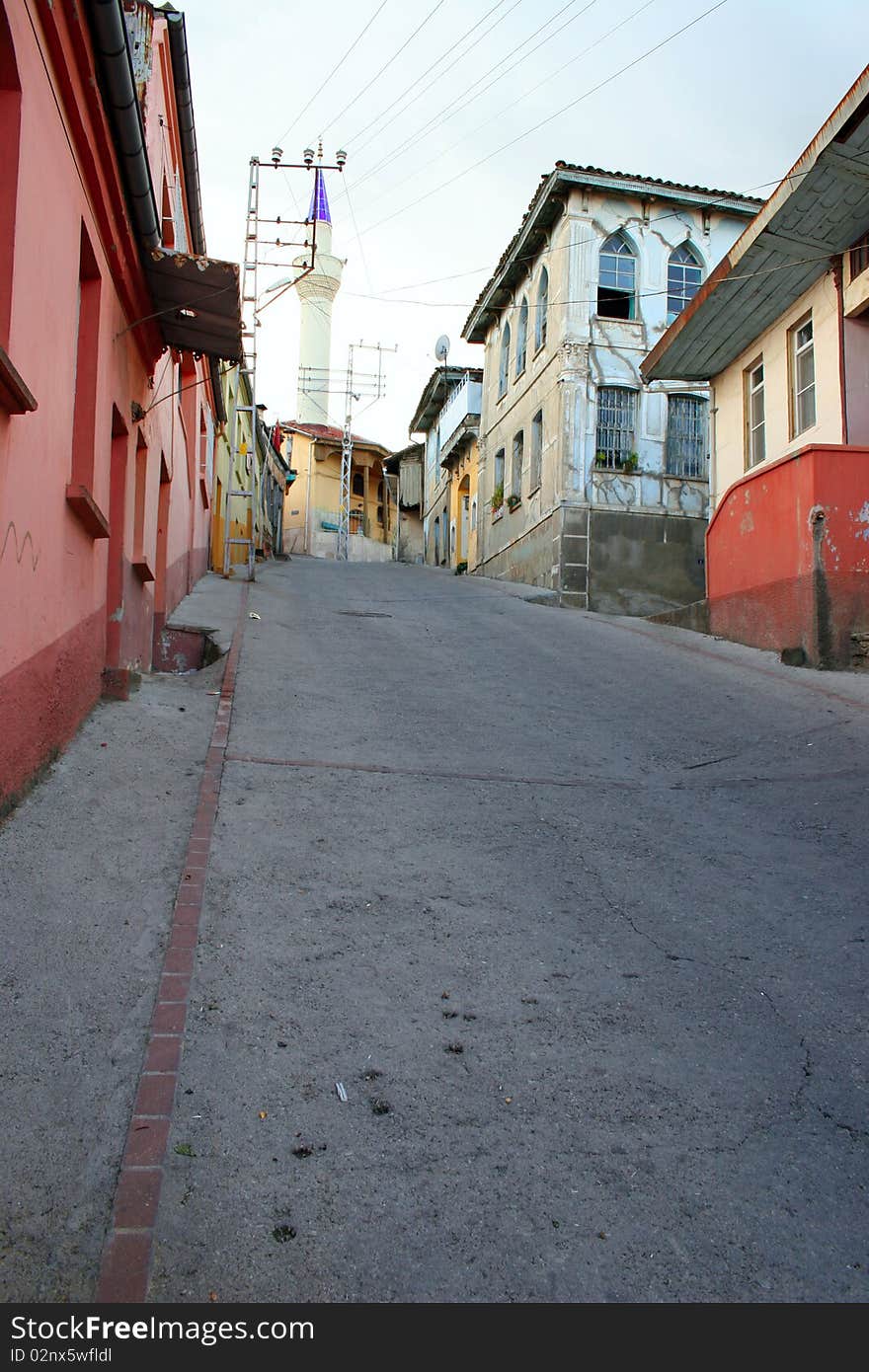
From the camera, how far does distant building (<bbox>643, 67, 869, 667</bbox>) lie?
1029 centimetres

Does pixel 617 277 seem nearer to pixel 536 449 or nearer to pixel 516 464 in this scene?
pixel 536 449

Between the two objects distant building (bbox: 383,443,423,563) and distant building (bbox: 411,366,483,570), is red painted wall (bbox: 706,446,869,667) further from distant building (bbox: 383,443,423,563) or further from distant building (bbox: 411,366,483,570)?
distant building (bbox: 383,443,423,563)

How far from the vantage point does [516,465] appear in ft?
77.4

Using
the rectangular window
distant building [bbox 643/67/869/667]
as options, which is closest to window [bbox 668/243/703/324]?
the rectangular window

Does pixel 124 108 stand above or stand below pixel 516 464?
below

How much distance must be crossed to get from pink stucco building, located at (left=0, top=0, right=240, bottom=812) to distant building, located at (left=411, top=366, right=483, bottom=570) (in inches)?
755

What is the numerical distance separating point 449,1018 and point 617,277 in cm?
1950

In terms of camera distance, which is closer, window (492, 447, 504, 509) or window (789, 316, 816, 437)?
window (789, 316, 816, 437)

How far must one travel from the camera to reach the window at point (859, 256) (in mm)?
11141

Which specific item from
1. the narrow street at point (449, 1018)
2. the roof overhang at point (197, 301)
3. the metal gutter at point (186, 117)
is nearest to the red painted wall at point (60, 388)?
the roof overhang at point (197, 301)

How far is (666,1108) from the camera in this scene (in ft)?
10.0

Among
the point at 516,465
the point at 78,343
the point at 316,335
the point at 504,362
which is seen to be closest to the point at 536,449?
the point at 516,465
